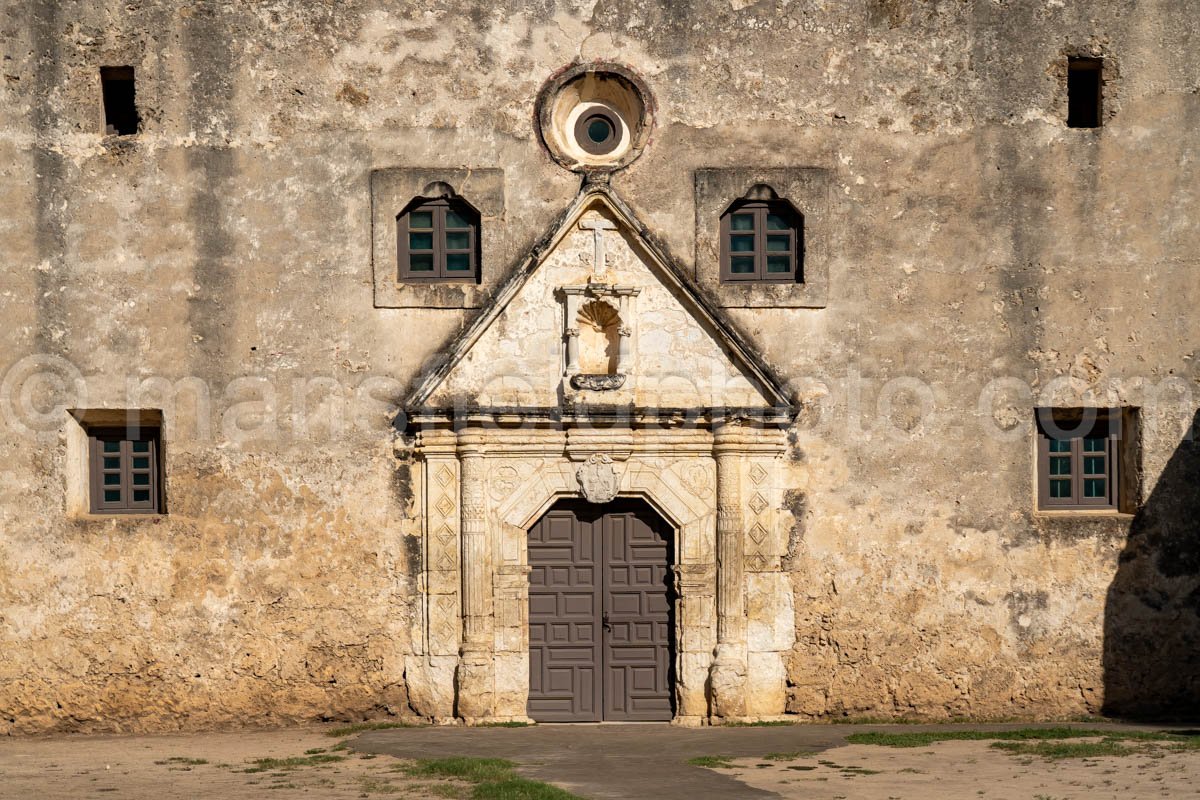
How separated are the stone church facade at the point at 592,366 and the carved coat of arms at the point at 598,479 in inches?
1.6

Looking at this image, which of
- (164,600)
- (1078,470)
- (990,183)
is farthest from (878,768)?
(164,600)

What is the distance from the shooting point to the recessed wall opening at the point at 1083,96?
14.6 m

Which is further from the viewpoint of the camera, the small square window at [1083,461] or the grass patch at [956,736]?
the small square window at [1083,461]

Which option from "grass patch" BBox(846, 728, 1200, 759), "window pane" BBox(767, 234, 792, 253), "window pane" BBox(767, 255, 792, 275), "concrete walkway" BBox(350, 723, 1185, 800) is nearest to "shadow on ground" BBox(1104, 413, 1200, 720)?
"concrete walkway" BBox(350, 723, 1185, 800)

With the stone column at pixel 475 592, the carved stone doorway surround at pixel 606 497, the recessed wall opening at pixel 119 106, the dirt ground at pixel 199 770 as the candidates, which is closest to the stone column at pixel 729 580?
the carved stone doorway surround at pixel 606 497

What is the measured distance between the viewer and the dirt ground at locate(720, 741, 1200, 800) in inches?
423

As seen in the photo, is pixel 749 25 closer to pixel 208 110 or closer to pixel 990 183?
pixel 990 183

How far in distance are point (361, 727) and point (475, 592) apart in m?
1.51

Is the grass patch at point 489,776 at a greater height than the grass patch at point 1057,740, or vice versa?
the grass patch at point 489,776

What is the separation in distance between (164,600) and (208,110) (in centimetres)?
434

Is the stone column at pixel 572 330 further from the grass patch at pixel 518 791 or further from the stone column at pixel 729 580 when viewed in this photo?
the grass patch at pixel 518 791

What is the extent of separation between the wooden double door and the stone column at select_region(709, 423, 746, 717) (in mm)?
473

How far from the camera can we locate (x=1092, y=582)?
1435 cm

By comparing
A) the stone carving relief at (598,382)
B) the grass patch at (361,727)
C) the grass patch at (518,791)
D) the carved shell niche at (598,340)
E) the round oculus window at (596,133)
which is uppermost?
the round oculus window at (596,133)
